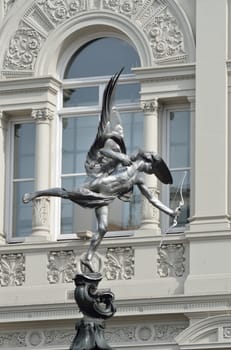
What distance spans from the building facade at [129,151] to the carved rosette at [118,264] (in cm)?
2

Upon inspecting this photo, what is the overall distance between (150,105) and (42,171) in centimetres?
217

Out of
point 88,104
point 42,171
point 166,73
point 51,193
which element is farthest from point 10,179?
point 51,193

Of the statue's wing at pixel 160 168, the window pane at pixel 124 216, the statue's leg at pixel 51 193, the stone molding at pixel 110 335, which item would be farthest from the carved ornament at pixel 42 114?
the statue's leg at pixel 51 193

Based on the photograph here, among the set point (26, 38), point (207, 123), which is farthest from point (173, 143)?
point (26, 38)

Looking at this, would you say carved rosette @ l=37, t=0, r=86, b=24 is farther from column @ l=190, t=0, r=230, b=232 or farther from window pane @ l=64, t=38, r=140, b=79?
column @ l=190, t=0, r=230, b=232

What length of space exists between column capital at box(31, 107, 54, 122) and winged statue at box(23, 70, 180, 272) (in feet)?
41.4

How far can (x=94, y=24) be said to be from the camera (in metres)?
31.5

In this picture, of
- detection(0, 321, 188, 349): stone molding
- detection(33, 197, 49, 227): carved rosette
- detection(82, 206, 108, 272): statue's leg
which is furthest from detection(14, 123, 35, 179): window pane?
detection(82, 206, 108, 272): statue's leg

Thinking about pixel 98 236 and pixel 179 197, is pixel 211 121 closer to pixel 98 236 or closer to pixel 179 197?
pixel 179 197

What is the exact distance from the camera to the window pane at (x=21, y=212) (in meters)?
31.6

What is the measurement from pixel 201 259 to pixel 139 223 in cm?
150

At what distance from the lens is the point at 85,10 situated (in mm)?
31656

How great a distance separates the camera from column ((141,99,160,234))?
30.3 meters

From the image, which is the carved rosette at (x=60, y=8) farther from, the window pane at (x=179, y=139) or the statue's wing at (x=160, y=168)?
the statue's wing at (x=160, y=168)
